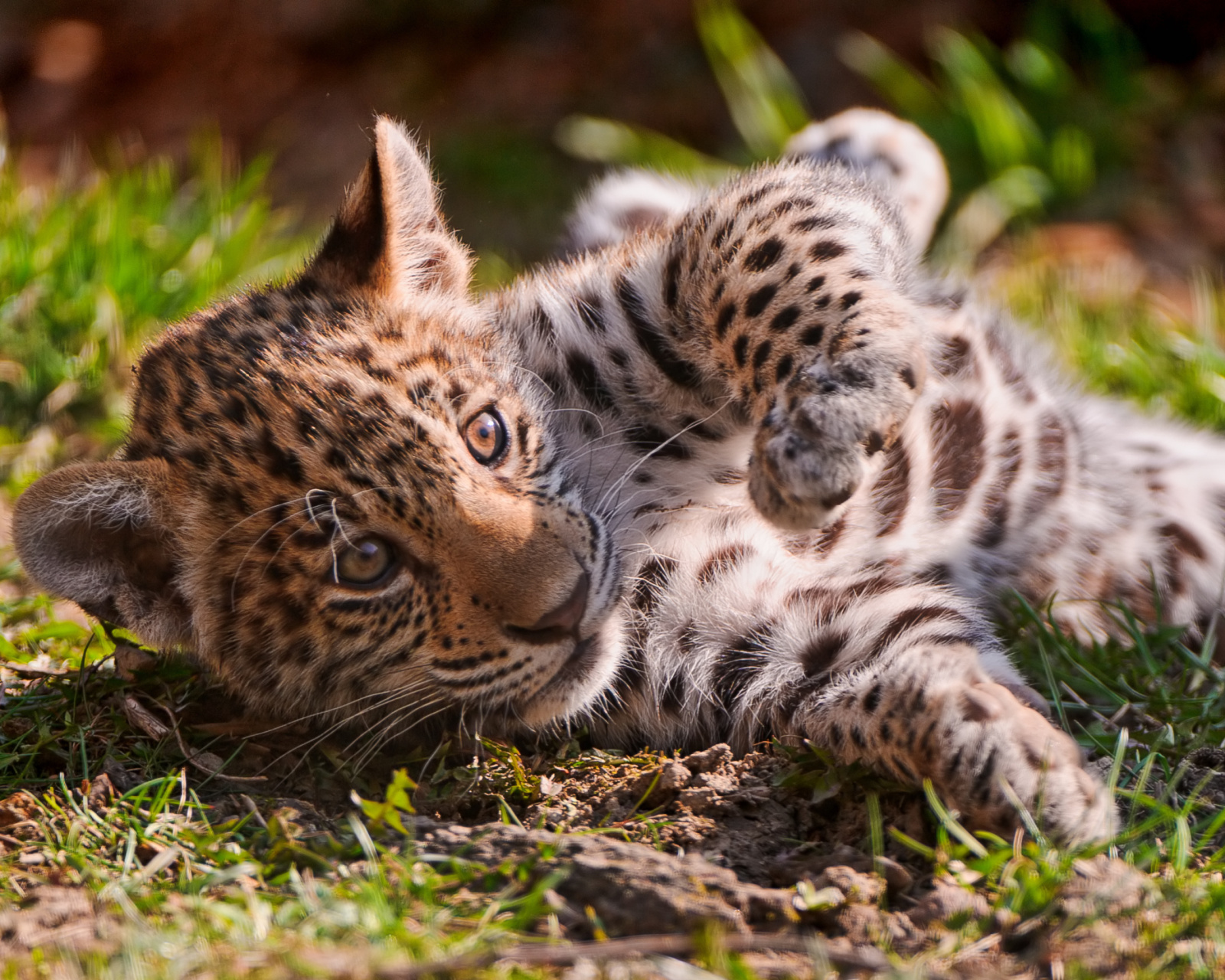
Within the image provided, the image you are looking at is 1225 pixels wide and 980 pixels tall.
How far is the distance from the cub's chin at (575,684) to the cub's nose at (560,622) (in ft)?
0.30

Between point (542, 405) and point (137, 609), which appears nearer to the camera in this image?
point (137, 609)

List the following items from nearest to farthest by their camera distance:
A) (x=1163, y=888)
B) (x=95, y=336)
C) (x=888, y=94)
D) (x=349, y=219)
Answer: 1. (x=1163, y=888)
2. (x=349, y=219)
3. (x=95, y=336)
4. (x=888, y=94)

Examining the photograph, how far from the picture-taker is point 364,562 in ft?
11.2

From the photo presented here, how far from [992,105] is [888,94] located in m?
1.24

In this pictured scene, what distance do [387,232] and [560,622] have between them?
1.35 meters

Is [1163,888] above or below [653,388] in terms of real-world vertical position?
below

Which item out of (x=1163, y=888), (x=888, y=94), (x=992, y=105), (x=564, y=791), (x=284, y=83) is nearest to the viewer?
(x=1163, y=888)

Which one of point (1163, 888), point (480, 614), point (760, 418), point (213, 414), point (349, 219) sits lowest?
point (1163, 888)

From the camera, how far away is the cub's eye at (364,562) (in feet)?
11.2

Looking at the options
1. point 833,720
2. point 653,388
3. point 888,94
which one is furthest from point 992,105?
point 833,720

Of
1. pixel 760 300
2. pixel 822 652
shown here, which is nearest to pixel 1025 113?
pixel 760 300

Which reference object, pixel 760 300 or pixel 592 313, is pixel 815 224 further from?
pixel 592 313

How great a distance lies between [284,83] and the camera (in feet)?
38.4

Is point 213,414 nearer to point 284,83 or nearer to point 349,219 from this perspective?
point 349,219
